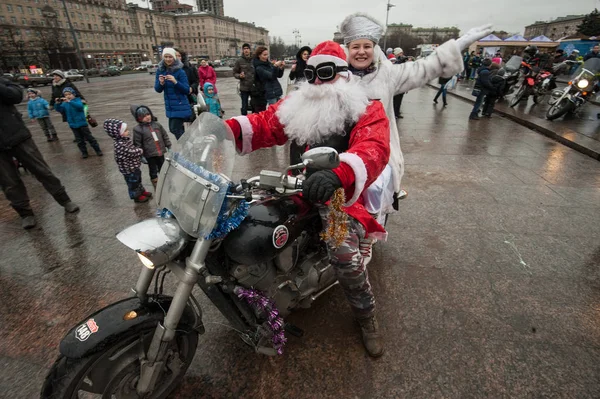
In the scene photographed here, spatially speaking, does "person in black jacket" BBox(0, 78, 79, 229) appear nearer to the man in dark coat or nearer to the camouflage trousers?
the camouflage trousers

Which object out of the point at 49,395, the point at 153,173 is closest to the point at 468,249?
the point at 49,395

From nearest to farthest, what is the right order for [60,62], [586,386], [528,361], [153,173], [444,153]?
1. [586,386]
2. [528,361]
3. [153,173]
4. [444,153]
5. [60,62]

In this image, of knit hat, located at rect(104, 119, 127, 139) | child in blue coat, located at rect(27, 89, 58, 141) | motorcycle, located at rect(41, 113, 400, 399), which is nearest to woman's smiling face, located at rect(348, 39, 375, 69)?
motorcycle, located at rect(41, 113, 400, 399)

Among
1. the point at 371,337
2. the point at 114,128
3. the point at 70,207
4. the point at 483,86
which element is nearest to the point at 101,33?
the point at 483,86

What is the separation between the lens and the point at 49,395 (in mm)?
1364

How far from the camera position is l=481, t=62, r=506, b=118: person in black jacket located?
28.0 feet

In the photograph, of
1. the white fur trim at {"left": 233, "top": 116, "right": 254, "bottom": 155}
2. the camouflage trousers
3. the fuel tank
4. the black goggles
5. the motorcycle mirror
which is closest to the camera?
the motorcycle mirror

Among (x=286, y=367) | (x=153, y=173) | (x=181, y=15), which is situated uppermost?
(x=181, y=15)

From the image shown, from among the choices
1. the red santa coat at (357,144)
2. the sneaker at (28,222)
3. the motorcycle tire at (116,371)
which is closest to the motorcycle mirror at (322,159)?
the red santa coat at (357,144)

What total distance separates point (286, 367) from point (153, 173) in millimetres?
3522

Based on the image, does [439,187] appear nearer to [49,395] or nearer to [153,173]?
[153,173]

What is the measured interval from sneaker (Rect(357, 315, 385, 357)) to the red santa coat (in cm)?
59

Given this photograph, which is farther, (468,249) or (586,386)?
(468,249)

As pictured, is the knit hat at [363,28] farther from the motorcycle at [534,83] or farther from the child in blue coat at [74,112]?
the motorcycle at [534,83]
